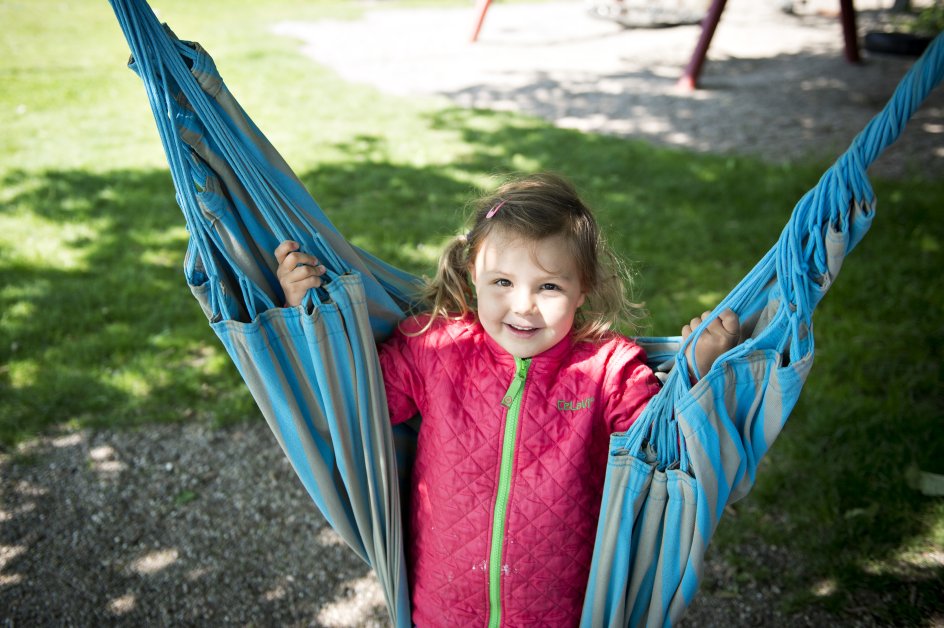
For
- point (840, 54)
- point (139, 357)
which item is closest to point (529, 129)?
point (139, 357)

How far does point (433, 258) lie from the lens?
4469 mm

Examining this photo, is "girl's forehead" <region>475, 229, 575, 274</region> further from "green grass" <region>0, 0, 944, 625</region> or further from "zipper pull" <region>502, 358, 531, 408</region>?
"green grass" <region>0, 0, 944, 625</region>

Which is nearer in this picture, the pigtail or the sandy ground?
the pigtail

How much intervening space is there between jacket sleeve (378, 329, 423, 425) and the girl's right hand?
29 cm

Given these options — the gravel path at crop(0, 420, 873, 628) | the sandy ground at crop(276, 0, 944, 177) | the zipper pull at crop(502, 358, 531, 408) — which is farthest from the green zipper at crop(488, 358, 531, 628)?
the sandy ground at crop(276, 0, 944, 177)

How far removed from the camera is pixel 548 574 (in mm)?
1827

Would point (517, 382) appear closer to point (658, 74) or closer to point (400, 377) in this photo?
point (400, 377)

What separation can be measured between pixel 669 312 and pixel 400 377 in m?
2.33

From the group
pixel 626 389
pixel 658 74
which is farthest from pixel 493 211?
pixel 658 74

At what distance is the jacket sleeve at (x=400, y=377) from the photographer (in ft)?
6.41

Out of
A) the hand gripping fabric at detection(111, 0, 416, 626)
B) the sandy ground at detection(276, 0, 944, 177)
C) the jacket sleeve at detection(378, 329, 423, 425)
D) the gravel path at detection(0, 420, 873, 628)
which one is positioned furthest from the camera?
the sandy ground at detection(276, 0, 944, 177)

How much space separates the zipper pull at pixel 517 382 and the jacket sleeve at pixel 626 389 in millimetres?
206

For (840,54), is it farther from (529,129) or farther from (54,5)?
(54,5)

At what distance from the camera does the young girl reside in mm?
1783
